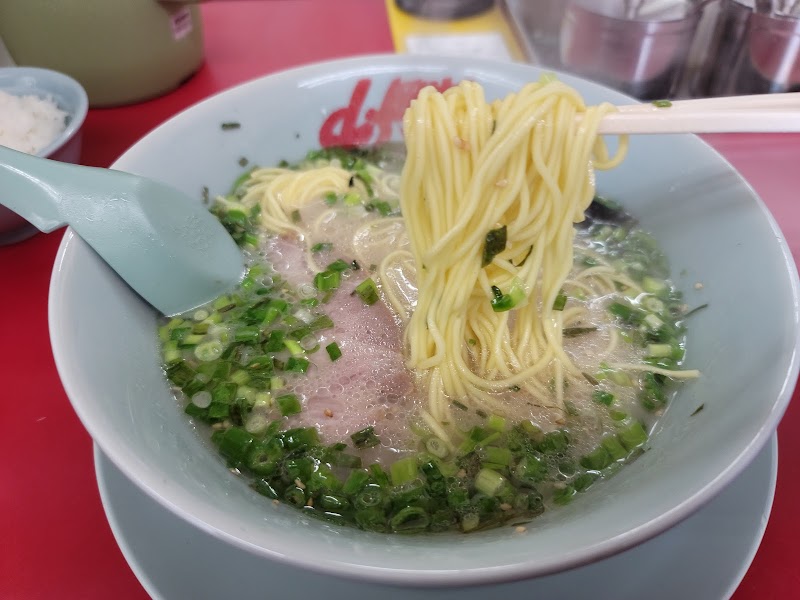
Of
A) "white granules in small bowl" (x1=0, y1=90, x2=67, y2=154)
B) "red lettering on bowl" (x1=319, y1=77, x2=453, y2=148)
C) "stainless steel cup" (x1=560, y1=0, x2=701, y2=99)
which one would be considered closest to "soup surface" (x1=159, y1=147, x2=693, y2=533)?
"red lettering on bowl" (x1=319, y1=77, x2=453, y2=148)

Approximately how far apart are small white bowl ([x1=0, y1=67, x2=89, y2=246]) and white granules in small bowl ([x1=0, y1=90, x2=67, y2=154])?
2.0 inches

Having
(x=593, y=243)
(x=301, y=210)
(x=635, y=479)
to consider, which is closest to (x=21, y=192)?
(x=301, y=210)

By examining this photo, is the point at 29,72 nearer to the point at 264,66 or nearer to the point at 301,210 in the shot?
the point at 264,66

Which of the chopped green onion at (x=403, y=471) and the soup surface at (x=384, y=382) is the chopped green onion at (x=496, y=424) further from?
the chopped green onion at (x=403, y=471)

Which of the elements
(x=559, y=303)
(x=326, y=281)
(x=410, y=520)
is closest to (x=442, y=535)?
(x=410, y=520)

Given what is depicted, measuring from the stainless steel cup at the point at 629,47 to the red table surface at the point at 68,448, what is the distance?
0.40 meters

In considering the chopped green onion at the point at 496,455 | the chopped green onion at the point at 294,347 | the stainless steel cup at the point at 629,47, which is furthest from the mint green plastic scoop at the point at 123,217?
the stainless steel cup at the point at 629,47

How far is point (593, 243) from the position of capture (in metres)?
1.86

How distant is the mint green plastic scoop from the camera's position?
133cm

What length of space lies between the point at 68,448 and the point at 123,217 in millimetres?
611

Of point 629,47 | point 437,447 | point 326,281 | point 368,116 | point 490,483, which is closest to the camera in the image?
point 490,483

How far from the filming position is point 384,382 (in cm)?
148

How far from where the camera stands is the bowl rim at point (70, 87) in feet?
5.89

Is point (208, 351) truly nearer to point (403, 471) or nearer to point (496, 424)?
point (403, 471)
